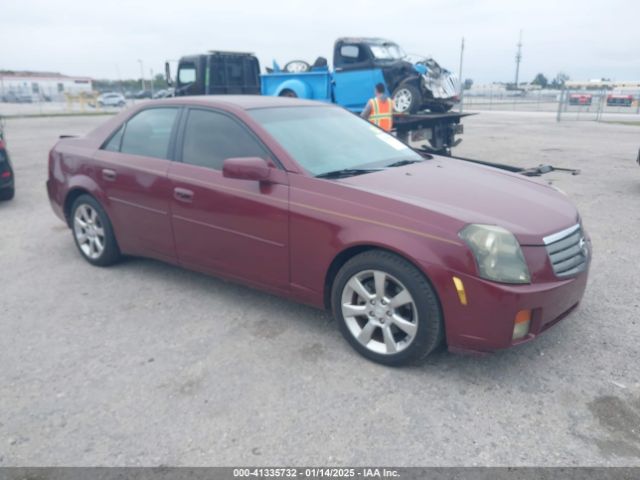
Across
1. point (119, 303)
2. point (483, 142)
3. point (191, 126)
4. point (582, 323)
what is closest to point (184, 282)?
point (119, 303)

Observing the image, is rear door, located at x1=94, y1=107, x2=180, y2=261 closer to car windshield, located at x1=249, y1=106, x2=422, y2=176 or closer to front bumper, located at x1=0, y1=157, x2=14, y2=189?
car windshield, located at x1=249, y1=106, x2=422, y2=176

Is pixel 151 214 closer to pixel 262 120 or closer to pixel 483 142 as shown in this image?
pixel 262 120

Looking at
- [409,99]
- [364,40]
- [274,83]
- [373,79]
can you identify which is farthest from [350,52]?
[274,83]

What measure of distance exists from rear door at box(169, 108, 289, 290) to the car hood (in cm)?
59

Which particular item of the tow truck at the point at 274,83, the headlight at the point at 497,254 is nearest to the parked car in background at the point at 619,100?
the tow truck at the point at 274,83

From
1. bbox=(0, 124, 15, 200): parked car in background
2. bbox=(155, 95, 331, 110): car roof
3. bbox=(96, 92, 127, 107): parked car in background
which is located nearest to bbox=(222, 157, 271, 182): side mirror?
bbox=(155, 95, 331, 110): car roof

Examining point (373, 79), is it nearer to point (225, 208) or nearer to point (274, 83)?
point (274, 83)

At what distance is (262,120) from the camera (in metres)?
3.86

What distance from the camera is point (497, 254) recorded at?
9.39 ft

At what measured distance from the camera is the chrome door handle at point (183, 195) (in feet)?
13.0

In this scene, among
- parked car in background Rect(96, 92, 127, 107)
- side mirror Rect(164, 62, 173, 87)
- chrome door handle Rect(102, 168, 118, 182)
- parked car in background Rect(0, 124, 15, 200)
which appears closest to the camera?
chrome door handle Rect(102, 168, 118, 182)

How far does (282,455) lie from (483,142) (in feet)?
44.7

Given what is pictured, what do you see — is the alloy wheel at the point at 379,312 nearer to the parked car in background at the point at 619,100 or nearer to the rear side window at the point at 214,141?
the rear side window at the point at 214,141

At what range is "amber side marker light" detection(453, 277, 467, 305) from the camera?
2857mm
